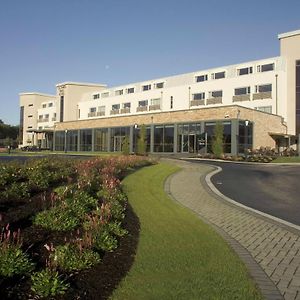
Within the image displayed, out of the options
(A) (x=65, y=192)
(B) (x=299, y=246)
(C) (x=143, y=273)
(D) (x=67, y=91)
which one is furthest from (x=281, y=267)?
(D) (x=67, y=91)

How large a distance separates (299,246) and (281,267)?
1.50 m

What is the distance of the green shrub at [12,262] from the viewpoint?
173 inches

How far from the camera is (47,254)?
5277 millimetres

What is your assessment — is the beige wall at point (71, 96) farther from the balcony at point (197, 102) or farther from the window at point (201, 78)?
the balcony at point (197, 102)

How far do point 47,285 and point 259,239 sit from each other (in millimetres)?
4780

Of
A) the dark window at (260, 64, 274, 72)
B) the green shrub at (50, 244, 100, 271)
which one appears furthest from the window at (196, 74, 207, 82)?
the green shrub at (50, 244, 100, 271)

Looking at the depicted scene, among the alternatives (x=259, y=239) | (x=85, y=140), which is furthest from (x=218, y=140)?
(x=259, y=239)

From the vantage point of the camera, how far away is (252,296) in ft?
14.9

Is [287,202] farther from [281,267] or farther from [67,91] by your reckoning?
[67,91]

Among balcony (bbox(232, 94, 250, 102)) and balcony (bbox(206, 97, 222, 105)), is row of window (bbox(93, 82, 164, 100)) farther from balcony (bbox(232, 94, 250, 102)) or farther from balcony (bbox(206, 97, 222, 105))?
balcony (bbox(232, 94, 250, 102))

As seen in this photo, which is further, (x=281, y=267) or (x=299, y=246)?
(x=299, y=246)

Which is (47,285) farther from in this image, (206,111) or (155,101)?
(155,101)

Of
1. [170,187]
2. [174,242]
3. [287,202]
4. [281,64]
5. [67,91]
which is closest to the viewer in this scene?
[174,242]

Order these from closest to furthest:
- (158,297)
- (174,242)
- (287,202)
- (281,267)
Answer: (158,297) < (281,267) < (174,242) < (287,202)
